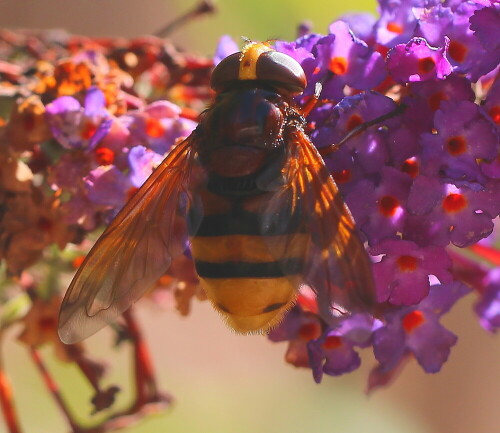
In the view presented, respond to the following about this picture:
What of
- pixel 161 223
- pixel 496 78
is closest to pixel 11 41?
pixel 161 223

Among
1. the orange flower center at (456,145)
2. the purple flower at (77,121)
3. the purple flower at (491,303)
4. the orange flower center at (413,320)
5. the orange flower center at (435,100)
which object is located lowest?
the purple flower at (491,303)

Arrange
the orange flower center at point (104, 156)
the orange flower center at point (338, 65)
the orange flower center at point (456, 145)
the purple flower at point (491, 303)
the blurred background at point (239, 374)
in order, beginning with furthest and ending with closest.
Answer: the blurred background at point (239, 374)
the purple flower at point (491, 303)
the orange flower center at point (104, 156)
the orange flower center at point (338, 65)
the orange flower center at point (456, 145)

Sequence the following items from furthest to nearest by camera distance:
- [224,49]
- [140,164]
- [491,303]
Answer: [491,303]
[224,49]
[140,164]

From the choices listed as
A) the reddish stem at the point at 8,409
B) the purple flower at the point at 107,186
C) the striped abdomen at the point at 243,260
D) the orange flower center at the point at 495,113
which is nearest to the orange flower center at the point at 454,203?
the orange flower center at the point at 495,113

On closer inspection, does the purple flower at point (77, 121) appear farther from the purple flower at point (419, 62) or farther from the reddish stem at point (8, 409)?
the reddish stem at point (8, 409)

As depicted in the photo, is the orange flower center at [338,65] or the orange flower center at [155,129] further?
the orange flower center at [155,129]

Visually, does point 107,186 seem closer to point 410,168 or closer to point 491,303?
point 410,168

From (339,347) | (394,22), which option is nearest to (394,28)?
(394,22)

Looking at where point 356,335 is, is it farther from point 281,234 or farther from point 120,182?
point 120,182
